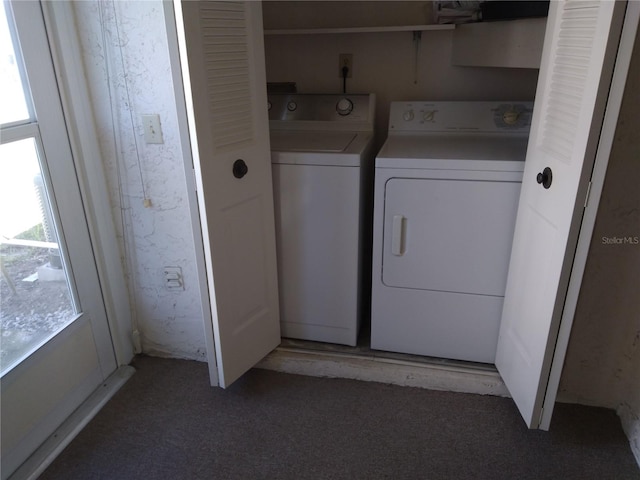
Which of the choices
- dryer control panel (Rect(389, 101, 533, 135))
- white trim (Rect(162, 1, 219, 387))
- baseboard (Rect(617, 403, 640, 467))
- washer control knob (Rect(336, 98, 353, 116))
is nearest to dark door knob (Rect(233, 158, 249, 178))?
white trim (Rect(162, 1, 219, 387))

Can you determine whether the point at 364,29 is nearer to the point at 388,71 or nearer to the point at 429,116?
the point at 388,71

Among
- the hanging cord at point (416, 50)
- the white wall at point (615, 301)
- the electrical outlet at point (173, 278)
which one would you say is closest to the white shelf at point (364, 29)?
the hanging cord at point (416, 50)

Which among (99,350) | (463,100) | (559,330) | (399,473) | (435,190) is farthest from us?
(463,100)

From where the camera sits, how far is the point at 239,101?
1612mm

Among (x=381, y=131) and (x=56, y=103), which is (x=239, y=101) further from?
(x=381, y=131)

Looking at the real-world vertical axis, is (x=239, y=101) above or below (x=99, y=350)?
above

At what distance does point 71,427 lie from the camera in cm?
178

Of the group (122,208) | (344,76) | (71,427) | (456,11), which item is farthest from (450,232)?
(71,427)

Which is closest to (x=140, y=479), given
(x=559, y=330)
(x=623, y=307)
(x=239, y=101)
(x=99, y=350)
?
(x=99, y=350)

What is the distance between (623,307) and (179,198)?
1710 mm

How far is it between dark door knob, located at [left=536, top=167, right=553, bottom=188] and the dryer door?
0.73ft

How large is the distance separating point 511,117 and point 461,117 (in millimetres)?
220

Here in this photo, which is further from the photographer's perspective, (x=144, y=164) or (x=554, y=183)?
(x=144, y=164)

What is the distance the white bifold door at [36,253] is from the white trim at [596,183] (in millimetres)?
1741
